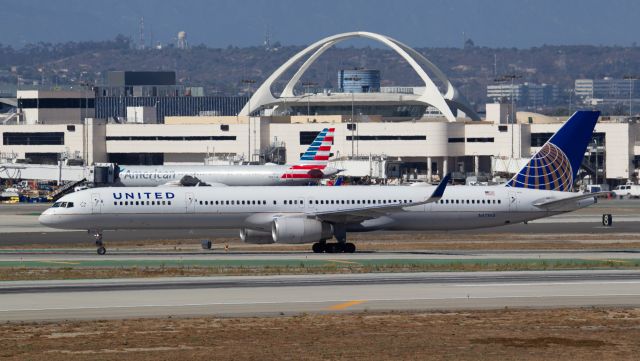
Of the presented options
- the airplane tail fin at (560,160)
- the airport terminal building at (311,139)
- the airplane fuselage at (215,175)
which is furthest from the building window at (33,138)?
the airplane tail fin at (560,160)

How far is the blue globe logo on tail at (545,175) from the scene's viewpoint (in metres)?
79.1

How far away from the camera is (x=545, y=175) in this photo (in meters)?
79.1

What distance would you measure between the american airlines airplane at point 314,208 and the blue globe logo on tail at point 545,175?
58 mm

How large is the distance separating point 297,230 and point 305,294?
1987 centimetres

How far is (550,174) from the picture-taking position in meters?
79.2

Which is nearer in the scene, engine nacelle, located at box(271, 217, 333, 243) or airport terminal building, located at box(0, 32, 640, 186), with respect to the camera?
engine nacelle, located at box(271, 217, 333, 243)

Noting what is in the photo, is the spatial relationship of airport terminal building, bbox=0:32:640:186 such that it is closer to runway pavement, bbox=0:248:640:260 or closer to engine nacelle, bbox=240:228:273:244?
engine nacelle, bbox=240:228:273:244

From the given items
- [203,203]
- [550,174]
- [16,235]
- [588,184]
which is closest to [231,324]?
[203,203]

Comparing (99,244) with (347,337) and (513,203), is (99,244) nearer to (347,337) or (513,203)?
(513,203)

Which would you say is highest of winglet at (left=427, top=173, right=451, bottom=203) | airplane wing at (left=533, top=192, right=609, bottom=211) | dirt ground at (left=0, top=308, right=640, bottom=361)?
winglet at (left=427, top=173, right=451, bottom=203)

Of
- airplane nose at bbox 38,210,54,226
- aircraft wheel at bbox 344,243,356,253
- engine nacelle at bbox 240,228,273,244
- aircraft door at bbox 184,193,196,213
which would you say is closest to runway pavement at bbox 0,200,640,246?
aircraft door at bbox 184,193,196,213

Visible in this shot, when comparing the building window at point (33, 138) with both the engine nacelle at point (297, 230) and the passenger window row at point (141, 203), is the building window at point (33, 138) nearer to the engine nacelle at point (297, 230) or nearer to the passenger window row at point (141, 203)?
the passenger window row at point (141, 203)

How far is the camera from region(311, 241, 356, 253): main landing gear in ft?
245

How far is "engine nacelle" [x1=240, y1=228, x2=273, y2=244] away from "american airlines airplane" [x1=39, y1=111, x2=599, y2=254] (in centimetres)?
5
